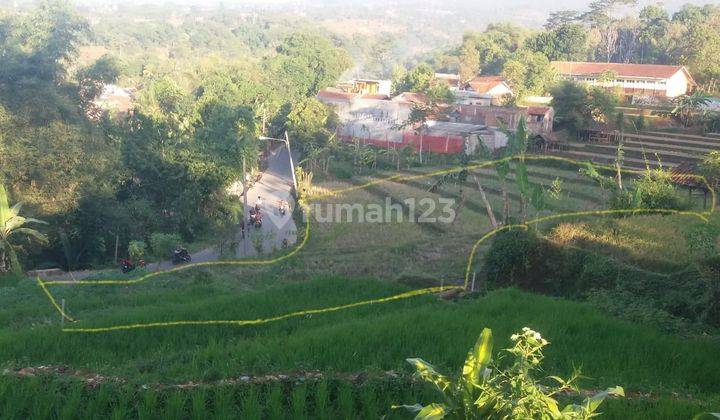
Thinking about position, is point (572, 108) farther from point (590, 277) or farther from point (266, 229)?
point (590, 277)

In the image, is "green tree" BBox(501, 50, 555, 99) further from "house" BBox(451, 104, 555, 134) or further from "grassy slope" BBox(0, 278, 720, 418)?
"grassy slope" BBox(0, 278, 720, 418)

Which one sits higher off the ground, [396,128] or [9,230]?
[396,128]

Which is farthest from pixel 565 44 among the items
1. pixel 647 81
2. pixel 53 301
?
pixel 53 301

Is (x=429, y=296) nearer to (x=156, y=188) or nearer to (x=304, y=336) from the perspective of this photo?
(x=304, y=336)

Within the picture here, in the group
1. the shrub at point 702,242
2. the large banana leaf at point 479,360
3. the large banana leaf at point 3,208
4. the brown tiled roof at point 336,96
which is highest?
the large banana leaf at point 479,360

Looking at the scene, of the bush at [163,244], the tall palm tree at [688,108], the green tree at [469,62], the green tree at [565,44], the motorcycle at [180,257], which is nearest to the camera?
the bush at [163,244]

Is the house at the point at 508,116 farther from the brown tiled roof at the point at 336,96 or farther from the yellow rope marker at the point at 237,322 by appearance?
the yellow rope marker at the point at 237,322

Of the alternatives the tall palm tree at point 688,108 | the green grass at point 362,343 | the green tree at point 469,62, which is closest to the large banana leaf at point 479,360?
the green grass at point 362,343
